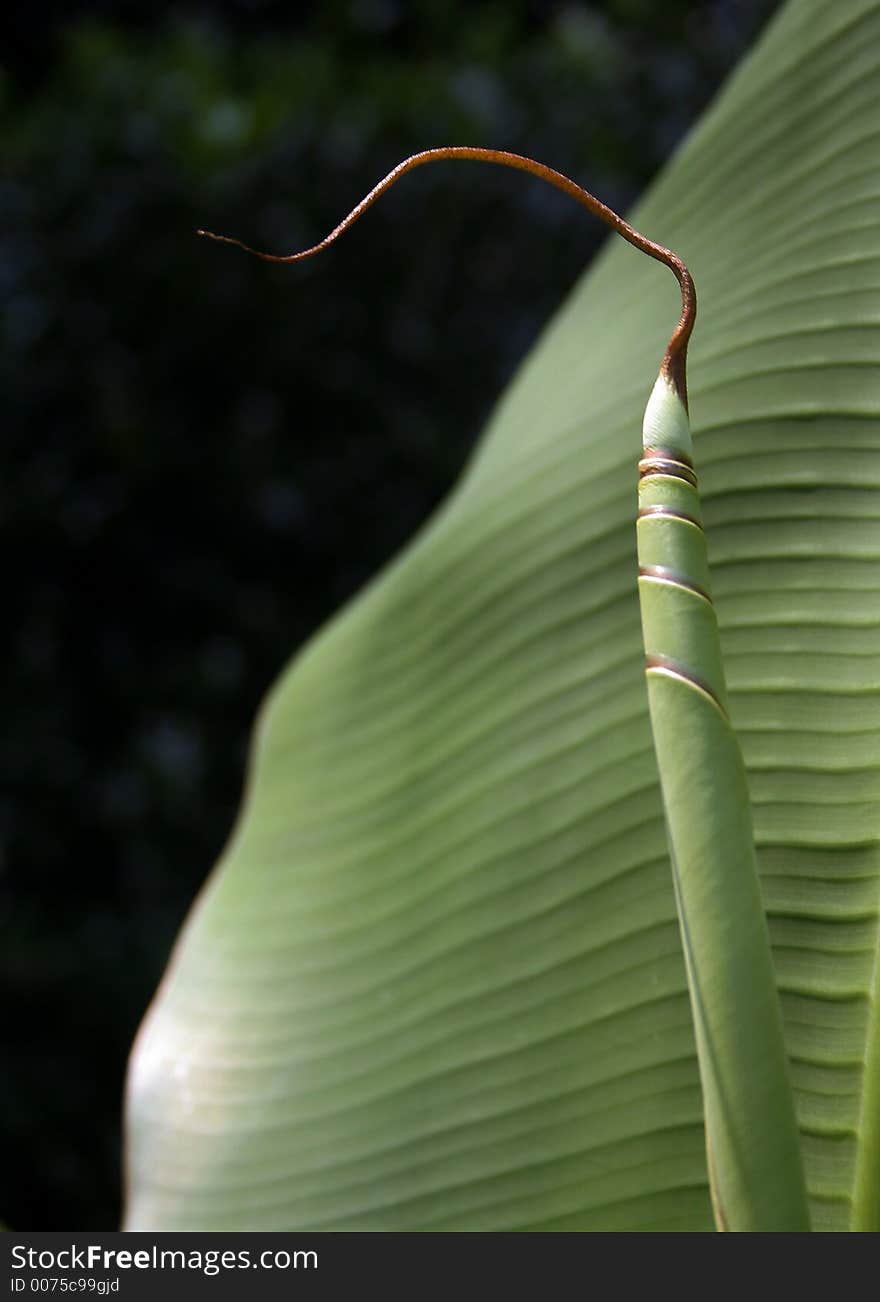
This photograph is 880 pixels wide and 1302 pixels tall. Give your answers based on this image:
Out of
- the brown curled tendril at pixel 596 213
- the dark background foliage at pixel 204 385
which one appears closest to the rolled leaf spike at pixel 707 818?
the brown curled tendril at pixel 596 213

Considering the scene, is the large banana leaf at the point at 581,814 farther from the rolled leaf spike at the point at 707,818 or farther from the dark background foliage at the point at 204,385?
the dark background foliage at the point at 204,385

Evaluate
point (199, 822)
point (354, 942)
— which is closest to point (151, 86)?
point (199, 822)

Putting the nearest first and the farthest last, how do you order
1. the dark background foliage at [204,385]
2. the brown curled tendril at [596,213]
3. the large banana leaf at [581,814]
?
1. the brown curled tendril at [596,213]
2. the large banana leaf at [581,814]
3. the dark background foliage at [204,385]

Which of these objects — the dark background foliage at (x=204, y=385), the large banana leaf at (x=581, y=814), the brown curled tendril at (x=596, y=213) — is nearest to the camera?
the brown curled tendril at (x=596, y=213)

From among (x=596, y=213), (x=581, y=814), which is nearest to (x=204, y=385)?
(x=581, y=814)

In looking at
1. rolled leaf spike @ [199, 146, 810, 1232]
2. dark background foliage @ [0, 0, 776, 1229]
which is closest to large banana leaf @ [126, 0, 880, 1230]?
rolled leaf spike @ [199, 146, 810, 1232]

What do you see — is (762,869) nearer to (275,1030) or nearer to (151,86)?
(275,1030)

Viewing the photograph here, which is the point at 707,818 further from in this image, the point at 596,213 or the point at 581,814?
the point at 581,814
